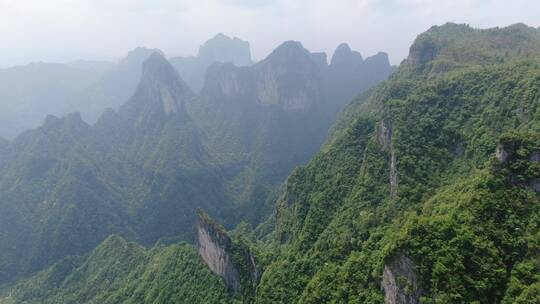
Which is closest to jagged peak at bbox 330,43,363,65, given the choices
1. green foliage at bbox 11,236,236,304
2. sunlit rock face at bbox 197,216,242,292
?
green foliage at bbox 11,236,236,304

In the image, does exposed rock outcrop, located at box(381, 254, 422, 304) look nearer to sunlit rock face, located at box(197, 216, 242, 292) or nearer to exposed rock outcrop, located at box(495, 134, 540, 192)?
exposed rock outcrop, located at box(495, 134, 540, 192)

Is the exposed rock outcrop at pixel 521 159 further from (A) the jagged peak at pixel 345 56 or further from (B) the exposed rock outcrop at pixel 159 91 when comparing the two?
(A) the jagged peak at pixel 345 56

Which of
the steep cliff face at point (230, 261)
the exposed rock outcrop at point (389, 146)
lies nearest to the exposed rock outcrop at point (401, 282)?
the exposed rock outcrop at point (389, 146)

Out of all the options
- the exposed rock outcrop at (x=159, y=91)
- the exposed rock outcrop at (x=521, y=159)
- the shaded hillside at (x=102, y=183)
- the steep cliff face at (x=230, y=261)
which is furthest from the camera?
the exposed rock outcrop at (x=159, y=91)

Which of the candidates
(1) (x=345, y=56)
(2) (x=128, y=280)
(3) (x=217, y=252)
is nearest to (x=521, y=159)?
(3) (x=217, y=252)

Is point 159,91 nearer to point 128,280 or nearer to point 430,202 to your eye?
point 128,280
